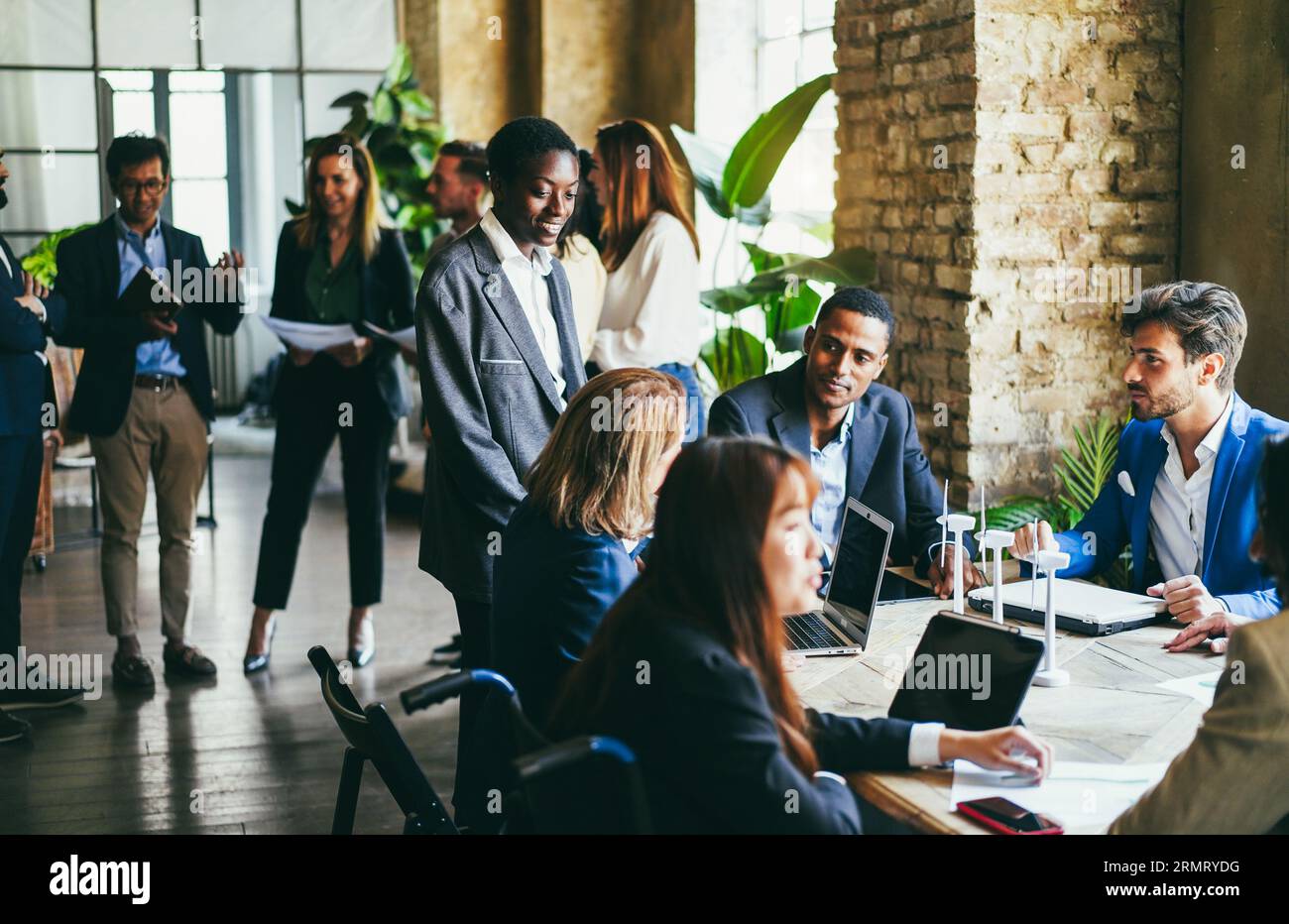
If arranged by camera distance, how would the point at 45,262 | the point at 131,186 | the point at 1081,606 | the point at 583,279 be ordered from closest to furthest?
the point at 1081,606, the point at 583,279, the point at 131,186, the point at 45,262

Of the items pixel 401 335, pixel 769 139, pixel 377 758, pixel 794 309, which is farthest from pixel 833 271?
pixel 377 758

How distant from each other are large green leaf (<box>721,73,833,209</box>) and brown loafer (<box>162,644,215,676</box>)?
266 centimetres

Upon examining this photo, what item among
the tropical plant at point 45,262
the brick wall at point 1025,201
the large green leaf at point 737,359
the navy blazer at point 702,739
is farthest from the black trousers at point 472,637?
the tropical plant at point 45,262

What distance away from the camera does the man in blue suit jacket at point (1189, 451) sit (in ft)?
9.97

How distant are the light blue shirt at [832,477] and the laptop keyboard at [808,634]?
0.56 m

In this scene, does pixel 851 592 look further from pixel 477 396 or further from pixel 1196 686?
pixel 477 396

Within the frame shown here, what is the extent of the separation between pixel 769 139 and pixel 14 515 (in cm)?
293

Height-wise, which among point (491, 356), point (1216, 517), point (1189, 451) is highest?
point (491, 356)

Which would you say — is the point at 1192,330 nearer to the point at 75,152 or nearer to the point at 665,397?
the point at 665,397

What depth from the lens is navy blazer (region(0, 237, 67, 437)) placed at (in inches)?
167

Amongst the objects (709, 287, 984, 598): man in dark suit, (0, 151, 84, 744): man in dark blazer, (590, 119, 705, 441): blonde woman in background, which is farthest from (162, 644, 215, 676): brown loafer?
(709, 287, 984, 598): man in dark suit

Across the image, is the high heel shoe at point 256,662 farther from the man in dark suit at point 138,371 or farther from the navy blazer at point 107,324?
the navy blazer at point 107,324

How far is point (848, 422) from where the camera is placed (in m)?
3.50
